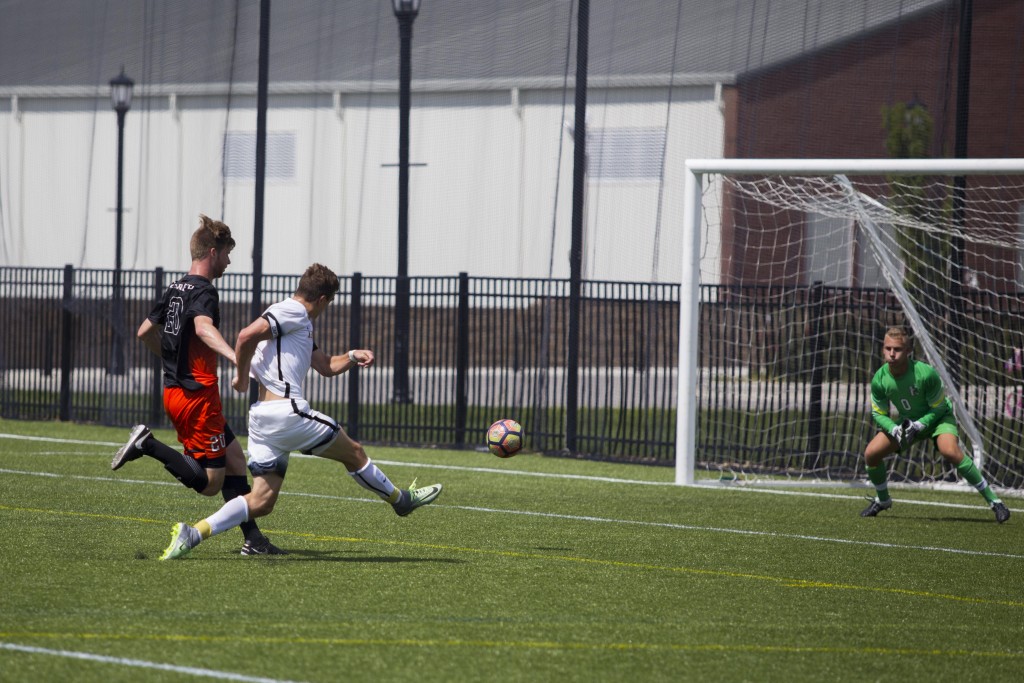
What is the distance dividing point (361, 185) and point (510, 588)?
42.5ft

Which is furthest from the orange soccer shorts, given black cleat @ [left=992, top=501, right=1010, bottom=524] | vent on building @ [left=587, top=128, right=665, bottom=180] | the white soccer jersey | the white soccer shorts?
vent on building @ [left=587, top=128, right=665, bottom=180]

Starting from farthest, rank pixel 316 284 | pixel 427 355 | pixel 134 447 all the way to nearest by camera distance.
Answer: pixel 427 355 < pixel 134 447 < pixel 316 284

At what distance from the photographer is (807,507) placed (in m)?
12.4

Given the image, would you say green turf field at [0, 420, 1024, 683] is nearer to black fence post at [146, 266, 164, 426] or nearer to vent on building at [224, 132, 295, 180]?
black fence post at [146, 266, 164, 426]

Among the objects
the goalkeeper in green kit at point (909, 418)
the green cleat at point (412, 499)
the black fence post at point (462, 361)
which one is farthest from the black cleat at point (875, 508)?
the black fence post at point (462, 361)

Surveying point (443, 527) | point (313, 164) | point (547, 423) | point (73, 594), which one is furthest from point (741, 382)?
point (73, 594)

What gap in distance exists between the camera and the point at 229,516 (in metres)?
8.23

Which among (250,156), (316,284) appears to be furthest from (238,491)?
(250,156)

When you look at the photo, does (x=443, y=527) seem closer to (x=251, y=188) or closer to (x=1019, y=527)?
(x=1019, y=527)

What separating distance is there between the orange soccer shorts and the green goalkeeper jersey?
18.8 ft

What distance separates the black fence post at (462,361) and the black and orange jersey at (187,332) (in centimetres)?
847

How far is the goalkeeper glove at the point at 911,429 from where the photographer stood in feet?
37.5

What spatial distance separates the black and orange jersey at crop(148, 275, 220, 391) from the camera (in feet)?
27.9

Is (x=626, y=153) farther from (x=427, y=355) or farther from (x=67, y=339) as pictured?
(x=67, y=339)
